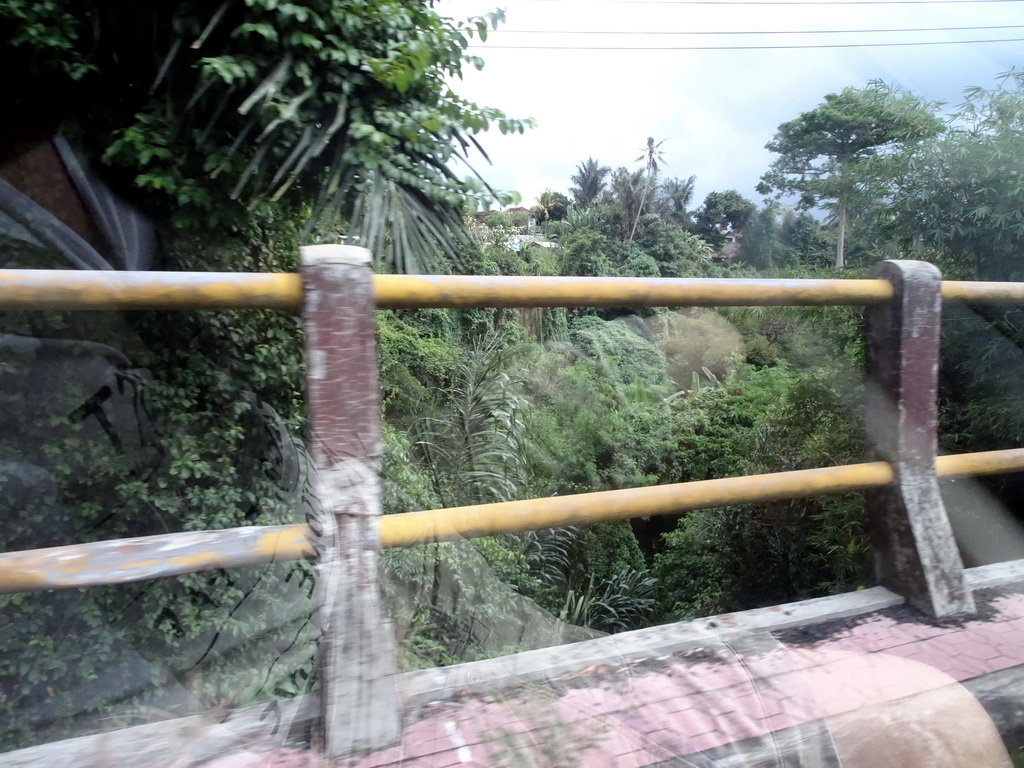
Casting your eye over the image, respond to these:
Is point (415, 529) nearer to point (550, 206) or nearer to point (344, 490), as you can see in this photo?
point (344, 490)

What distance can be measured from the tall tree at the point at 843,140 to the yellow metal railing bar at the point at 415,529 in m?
1.53

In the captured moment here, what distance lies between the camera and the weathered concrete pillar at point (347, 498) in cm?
139

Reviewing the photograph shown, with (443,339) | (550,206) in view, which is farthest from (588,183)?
→ (443,339)

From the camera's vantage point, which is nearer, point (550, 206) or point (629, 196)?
point (629, 196)

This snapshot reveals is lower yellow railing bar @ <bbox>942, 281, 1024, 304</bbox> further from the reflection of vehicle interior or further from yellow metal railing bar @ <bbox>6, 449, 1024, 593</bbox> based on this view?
the reflection of vehicle interior

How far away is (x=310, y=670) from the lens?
1.53 m

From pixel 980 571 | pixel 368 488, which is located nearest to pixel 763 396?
pixel 980 571

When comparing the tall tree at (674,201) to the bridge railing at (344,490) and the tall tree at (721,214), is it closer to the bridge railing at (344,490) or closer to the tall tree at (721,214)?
the tall tree at (721,214)

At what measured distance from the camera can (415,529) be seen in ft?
4.87

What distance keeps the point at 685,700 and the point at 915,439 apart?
3.52 ft

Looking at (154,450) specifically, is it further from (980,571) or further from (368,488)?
(980,571)

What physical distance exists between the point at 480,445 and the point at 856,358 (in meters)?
1.66

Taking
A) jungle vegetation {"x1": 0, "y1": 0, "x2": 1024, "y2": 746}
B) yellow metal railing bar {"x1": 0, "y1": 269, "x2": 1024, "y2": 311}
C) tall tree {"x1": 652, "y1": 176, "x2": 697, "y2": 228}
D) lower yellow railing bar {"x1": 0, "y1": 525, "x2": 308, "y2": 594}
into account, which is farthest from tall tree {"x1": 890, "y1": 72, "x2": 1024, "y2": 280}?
lower yellow railing bar {"x1": 0, "y1": 525, "x2": 308, "y2": 594}

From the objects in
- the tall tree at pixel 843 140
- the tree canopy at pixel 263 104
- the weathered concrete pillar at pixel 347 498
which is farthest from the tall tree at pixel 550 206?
the weathered concrete pillar at pixel 347 498
